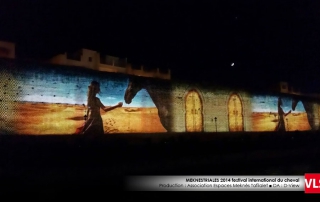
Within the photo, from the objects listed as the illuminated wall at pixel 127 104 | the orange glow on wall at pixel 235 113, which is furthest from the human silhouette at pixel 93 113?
the orange glow on wall at pixel 235 113

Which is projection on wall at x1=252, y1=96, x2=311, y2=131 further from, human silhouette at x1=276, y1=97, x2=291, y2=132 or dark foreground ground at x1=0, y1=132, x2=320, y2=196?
dark foreground ground at x1=0, y1=132, x2=320, y2=196

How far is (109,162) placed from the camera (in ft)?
34.3

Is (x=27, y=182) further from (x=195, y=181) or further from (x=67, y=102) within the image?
(x=67, y=102)

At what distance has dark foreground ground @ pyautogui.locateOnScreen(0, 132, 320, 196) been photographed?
7355 millimetres

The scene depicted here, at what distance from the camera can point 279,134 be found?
24375 mm

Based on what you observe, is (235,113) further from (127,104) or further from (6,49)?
(6,49)

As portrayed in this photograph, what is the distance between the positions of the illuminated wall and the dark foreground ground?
63 cm

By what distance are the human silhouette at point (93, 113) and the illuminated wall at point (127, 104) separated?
238 mm

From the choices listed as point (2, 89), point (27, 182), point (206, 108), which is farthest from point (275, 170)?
→ point (206, 108)

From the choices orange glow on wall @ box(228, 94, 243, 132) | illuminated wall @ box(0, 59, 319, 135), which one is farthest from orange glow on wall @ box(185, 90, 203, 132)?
orange glow on wall @ box(228, 94, 243, 132)

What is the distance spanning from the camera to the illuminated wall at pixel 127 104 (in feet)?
40.5

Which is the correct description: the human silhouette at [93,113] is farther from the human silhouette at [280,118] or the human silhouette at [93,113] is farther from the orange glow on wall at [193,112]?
the human silhouette at [280,118]

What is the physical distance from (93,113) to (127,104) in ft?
6.60

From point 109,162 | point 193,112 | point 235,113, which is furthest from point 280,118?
point 109,162
